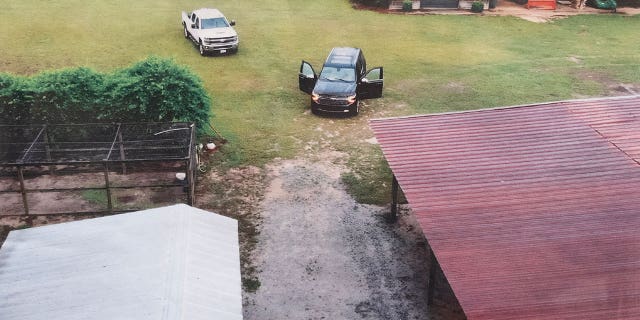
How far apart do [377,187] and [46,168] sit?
421 inches

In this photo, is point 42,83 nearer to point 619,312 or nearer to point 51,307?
point 51,307

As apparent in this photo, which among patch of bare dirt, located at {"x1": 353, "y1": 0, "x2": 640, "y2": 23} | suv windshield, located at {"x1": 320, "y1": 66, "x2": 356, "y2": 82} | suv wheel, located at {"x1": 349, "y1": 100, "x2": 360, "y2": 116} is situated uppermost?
patch of bare dirt, located at {"x1": 353, "y1": 0, "x2": 640, "y2": 23}

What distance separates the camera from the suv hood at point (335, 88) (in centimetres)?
2375

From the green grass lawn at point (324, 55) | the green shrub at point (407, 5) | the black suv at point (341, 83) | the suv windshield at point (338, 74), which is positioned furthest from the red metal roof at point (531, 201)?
the green shrub at point (407, 5)

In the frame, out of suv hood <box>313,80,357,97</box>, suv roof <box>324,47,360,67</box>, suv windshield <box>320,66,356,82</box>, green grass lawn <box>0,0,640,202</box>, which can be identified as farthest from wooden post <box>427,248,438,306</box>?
suv roof <box>324,47,360,67</box>

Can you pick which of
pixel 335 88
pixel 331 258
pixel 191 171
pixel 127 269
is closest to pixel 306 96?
pixel 335 88

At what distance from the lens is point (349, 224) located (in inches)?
680

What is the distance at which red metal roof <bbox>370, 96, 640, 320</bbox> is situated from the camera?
1055 cm

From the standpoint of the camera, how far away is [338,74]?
2492cm

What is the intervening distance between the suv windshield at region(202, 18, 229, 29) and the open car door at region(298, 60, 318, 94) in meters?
7.29

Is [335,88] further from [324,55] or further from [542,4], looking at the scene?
[542,4]

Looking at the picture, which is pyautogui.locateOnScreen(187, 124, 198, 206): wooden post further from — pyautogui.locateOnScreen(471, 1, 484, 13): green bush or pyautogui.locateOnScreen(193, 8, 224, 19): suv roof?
pyautogui.locateOnScreen(471, 1, 484, 13): green bush

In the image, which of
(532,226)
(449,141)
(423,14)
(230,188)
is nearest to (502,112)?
(449,141)

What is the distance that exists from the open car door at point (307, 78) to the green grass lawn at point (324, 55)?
48cm
